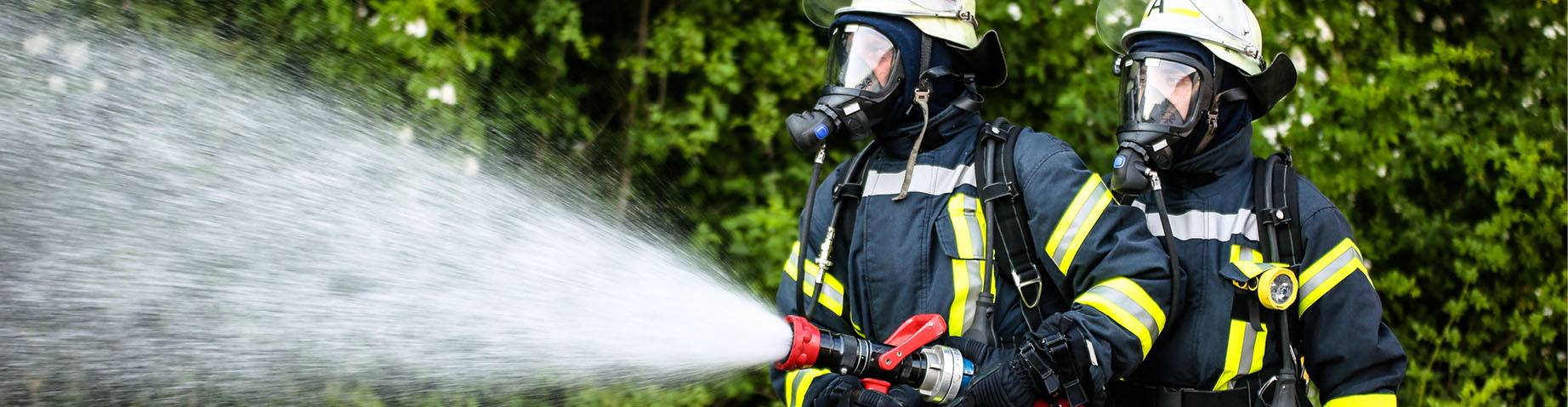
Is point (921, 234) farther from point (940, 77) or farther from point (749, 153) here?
point (749, 153)

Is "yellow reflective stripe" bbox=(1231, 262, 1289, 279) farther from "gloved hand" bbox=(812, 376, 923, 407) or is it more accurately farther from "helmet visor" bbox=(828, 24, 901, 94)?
"helmet visor" bbox=(828, 24, 901, 94)

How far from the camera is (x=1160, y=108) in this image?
3320 mm

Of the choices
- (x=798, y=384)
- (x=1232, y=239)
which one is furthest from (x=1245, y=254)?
(x=798, y=384)

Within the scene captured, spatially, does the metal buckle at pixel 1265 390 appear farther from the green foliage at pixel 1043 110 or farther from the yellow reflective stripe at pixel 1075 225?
the green foliage at pixel 1043 110

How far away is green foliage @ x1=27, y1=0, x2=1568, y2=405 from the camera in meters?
5.41

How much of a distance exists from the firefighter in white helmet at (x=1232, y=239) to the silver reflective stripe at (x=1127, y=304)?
207 mm

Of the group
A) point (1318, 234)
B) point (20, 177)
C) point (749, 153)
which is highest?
point (20, 177)

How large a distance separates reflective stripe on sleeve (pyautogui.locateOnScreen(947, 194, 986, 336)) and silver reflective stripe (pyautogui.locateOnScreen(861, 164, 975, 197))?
89mm

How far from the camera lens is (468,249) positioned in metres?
4.23

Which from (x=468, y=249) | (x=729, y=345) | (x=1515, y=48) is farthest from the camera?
(x=1515, y=48)

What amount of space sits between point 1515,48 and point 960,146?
13.7 ft

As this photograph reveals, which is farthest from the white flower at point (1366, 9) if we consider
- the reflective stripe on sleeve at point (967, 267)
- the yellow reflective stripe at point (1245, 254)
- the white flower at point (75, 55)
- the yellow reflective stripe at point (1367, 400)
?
the white flower at point (75, 55)

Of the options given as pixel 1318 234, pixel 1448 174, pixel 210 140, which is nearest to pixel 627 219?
pixel 210 140

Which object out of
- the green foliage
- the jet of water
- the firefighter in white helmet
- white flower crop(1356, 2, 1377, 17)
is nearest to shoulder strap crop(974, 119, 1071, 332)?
the firefighter in white helmet
